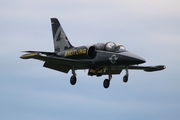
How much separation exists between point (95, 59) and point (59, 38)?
8.57 meters

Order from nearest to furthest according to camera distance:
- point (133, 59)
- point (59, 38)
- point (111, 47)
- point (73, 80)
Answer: point (133, 59), point (111, 47), point (73, 80), point (59, 38)

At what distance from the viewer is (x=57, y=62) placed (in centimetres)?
5306

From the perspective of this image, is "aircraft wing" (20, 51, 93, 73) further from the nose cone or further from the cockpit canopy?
the nose cone

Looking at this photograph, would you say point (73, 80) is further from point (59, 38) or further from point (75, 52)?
point (59, 38)

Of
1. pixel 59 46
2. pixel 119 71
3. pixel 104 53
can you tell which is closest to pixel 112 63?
pixel 104 53

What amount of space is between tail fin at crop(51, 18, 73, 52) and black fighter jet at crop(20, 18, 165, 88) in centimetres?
119

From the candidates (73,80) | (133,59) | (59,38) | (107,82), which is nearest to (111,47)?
(133,59)

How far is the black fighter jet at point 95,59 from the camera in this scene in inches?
1981

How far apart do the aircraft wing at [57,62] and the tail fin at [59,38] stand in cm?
235

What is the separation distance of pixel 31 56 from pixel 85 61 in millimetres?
5437

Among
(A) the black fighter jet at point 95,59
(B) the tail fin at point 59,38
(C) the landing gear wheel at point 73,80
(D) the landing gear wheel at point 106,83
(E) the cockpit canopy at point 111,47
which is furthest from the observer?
(B) the tail fin at point 59,38

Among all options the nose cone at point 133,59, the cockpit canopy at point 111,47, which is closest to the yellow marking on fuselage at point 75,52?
the cockpit canopy at point 111,47

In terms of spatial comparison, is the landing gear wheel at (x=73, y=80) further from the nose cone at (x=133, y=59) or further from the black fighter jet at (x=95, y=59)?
the nose cone at (x=133, y=59)

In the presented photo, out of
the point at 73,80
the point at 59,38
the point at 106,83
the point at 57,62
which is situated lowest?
the point at 106,83
